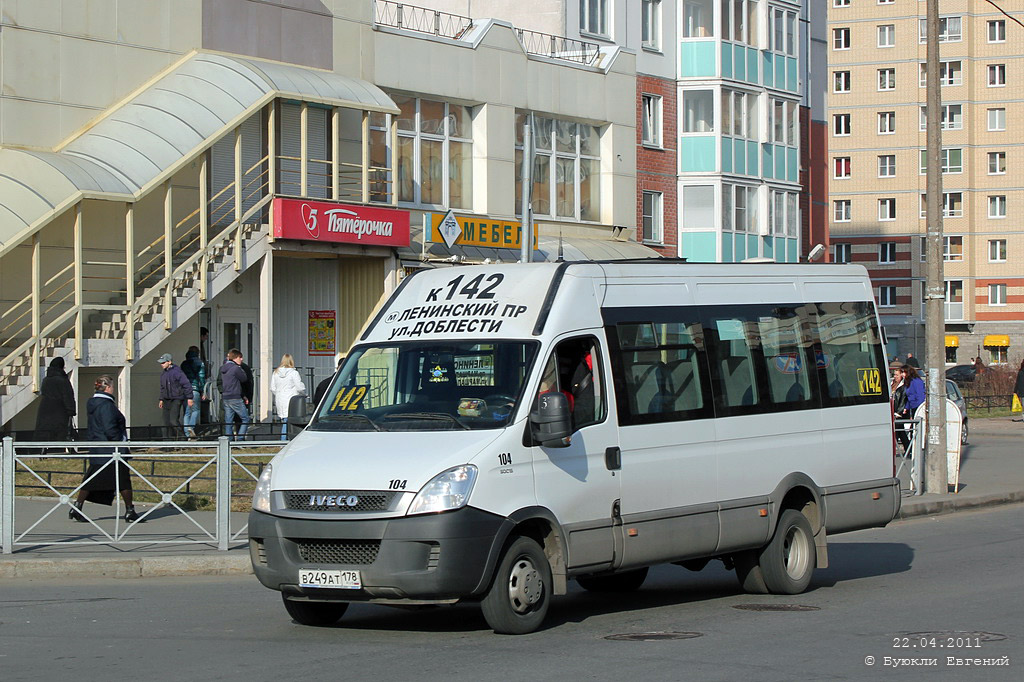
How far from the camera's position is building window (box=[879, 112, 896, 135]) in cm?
9062

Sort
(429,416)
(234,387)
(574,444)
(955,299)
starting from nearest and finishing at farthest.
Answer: (429,416) → (574,444) → (234,387) → (955,299)

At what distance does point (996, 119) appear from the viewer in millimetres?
89312

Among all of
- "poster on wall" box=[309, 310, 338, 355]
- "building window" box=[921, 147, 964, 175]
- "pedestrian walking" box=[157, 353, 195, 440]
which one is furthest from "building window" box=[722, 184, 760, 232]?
"building window" box=[921, 147, 964, 175]

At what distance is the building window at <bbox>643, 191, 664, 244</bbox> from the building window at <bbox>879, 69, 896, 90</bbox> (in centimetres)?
5245

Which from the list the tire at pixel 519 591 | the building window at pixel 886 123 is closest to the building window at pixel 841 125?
the building window at pixel 886 123

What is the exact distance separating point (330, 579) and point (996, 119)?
8657cm

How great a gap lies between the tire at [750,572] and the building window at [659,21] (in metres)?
31.8

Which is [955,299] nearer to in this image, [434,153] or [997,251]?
[997,251]

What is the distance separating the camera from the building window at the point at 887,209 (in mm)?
91125

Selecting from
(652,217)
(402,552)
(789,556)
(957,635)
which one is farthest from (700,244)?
(402,552)

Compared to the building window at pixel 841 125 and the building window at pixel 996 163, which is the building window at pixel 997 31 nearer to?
the building window at pixel 996 163

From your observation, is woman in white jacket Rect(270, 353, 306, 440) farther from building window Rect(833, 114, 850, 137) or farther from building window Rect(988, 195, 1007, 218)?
building window Rect(988, 195, 1007, 218)

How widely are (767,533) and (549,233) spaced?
26.7m

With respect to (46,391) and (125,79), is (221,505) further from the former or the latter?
(125,79)
